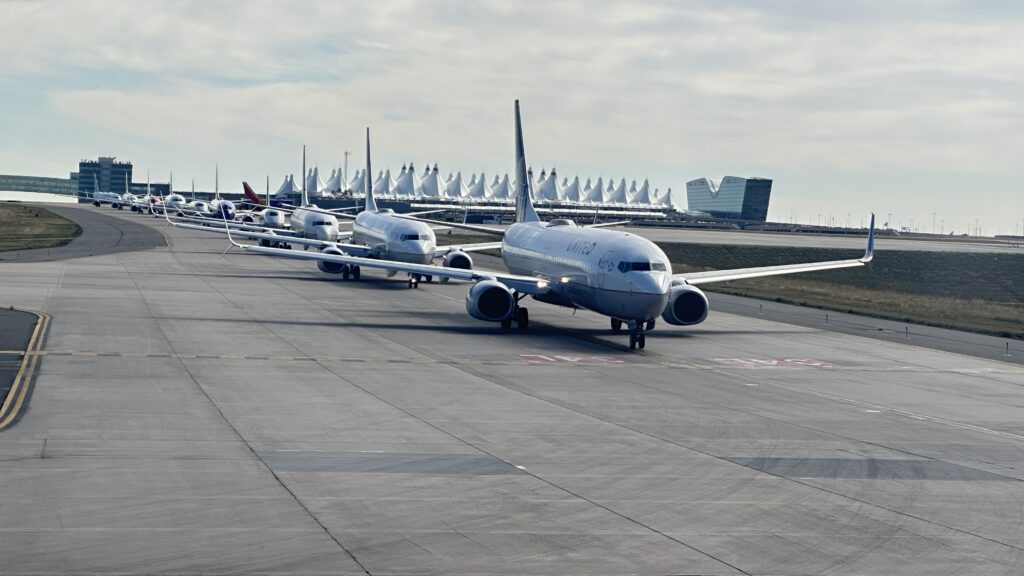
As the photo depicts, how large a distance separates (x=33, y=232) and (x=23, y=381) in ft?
320

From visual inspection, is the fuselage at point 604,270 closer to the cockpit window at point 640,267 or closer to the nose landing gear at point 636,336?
the cockpit window at point 640,267

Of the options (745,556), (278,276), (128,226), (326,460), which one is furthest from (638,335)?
(128,226)

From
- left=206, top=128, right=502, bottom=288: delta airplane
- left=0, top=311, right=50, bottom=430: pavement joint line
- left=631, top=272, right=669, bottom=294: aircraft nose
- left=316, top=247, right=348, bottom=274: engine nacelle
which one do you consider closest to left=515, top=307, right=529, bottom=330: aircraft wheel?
left=631, top=272, right=669, bottom=294: aircraft nose

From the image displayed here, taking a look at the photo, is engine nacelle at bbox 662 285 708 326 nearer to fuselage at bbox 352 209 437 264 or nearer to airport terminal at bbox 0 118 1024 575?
airport terminal at bbox 0 118 1024 575

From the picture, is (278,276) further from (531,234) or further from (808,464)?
(808,464)

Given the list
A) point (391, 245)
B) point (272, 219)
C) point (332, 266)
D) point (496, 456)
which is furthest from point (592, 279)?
point (272, 219)

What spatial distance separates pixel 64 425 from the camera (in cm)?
2481

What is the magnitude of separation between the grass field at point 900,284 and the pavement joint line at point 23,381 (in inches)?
1660

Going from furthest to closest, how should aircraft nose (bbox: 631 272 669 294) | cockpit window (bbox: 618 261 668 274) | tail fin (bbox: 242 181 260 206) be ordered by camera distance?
tail fin (bbox: 242 181 260 206) < cockpit window (bbox: 618 261 668 274) < aircraft nose (bbox: 631 272 669 294)

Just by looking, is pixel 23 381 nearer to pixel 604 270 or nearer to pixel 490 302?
pixel 490 302

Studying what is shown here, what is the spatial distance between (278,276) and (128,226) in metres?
76.0

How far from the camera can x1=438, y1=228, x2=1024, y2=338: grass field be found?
66812 mm

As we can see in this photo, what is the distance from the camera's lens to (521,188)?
68.1 m

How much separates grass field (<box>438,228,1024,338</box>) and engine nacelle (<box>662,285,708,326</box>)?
18095 mm
